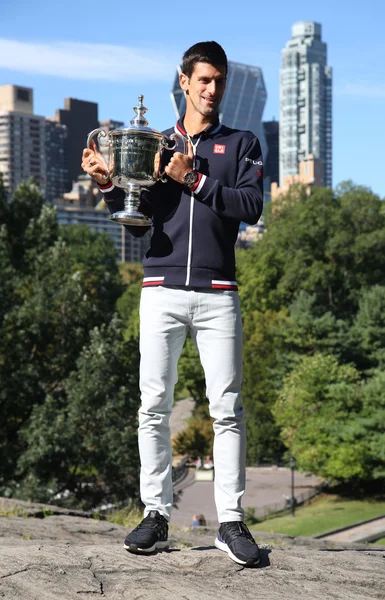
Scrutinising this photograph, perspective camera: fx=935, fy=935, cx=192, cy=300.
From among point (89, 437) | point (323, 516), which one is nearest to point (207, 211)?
point (89, 437)

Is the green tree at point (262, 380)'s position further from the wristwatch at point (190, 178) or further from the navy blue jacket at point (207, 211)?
the wristwatch at point (190, 178)

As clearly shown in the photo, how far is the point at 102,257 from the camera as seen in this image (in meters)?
71.8

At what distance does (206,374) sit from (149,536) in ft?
3.38

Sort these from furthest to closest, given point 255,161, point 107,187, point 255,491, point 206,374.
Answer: point 255,491 → point 107,187 → point 255,161 → point 206,374

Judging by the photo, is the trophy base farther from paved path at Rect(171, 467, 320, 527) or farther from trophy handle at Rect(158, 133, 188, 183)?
paved path at Rect(171, 467, 320, 527)

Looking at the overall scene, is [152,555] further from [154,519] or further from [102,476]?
[102,476]

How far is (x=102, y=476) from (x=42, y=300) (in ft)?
17.6

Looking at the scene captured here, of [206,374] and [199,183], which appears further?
[206,374]

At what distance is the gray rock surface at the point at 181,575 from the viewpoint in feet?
16.6

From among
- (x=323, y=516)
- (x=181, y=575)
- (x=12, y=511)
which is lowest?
(x=323, y=516)

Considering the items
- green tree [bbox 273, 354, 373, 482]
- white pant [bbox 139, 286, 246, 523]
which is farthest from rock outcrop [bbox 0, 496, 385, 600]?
green tree [bbox 273, 354, 373, 482]

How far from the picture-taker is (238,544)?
5.56 metres

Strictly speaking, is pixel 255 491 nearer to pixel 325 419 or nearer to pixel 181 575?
pixel 325 419

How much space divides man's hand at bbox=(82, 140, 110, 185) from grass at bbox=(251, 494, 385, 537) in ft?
110
